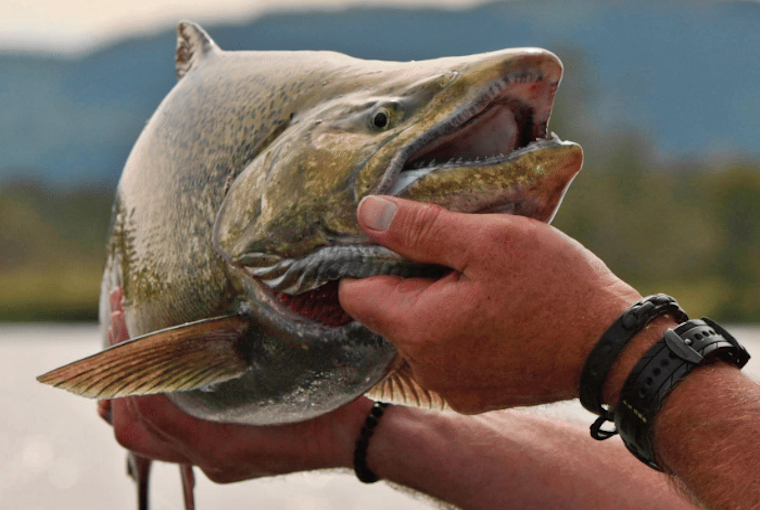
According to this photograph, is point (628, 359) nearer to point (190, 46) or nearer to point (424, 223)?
point (424, 223)

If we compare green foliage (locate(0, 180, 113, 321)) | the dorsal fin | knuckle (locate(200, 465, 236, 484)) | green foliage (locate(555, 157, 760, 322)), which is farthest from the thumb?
green foliage (locate(555, 157, 760, 322))

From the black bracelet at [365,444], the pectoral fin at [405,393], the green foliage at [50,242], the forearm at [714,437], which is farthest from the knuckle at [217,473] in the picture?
the green foliage at [50,242]

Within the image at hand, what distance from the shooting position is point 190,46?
2.44 m

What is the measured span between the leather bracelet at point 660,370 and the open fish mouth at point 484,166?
1.16 ft

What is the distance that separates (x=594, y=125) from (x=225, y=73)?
40204mm

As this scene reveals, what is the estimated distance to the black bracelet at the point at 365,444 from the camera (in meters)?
2.58

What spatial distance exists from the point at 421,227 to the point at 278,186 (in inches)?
15.1

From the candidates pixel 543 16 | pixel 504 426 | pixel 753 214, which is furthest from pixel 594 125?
pixel 543 16

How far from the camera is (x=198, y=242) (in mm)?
1919

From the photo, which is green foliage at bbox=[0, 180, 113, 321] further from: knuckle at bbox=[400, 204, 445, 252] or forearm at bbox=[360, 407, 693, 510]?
knuckle at bbox=[400, 204, 445, 252]

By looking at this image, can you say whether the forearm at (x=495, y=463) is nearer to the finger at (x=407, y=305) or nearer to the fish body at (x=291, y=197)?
the fish body at (x=291, y=197)

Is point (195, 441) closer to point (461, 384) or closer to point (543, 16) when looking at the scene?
point (461, 384)

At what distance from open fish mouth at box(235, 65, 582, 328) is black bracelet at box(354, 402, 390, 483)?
1071mm

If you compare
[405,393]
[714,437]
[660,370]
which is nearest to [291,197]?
Result: [405,393]
